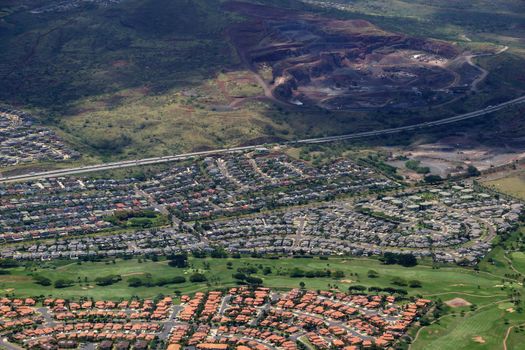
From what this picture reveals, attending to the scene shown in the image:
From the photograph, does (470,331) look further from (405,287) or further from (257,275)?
(257,275)

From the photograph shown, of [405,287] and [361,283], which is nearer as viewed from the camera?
[405,287]

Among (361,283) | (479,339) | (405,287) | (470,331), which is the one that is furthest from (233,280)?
(479,339)

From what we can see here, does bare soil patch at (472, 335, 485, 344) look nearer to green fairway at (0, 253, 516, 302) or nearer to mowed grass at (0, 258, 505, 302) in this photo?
mowed grass at (0, 258, 505, 302)

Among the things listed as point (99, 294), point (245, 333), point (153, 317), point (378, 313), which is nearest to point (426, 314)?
point (378, 313)

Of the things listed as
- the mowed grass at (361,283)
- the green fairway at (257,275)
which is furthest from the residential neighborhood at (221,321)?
the green fairway at (257,275)

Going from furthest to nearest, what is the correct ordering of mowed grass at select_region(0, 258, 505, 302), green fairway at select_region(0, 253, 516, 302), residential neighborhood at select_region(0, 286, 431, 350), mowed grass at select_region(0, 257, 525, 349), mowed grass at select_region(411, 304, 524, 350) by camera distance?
green fairway at select_region(0, 253, 516, 302)
mowed grass at select_region(0, 258, 505, 302)
mowed grass at select_region(0, 257, 525, 349)
mowed grass at select_region(411, 304, 524, 350)
residential neighborhood at select_region(0, 286, 431, 350)

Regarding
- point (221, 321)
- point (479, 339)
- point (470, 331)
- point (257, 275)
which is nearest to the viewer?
point (479, 339)

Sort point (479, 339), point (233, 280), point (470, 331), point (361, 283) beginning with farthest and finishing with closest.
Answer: point (233, 280) < point (361, 283) < point (470, 331) < point (479, 339)

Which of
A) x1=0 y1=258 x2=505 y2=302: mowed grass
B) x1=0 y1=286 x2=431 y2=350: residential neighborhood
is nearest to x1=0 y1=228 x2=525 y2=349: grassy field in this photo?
x1=0 y1=258 x2=505 y2=302: mowed grass

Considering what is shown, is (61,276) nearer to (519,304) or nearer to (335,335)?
(335,335)

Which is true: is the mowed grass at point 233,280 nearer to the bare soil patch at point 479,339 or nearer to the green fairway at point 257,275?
the green fairway at point 257,275

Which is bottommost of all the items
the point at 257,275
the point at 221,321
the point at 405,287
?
the point at 257,275
